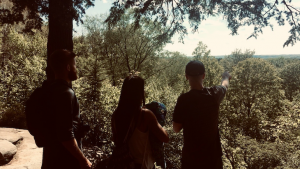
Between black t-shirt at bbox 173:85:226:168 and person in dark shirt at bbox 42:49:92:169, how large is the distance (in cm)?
118

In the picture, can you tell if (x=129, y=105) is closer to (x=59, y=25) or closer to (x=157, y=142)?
(x=157, y=142)

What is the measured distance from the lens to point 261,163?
25.4ft

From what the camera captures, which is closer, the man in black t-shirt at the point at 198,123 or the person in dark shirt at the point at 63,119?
the person in dark shirt at the point at 63,119

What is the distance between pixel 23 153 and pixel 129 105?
748 cm

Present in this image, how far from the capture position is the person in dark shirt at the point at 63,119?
193 centimetres

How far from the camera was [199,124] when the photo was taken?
6.95ft

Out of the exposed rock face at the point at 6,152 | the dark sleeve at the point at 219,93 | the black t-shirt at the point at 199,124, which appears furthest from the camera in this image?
the exposed rock face at the point at 6,152

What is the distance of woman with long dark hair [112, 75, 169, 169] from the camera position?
1.87 meters

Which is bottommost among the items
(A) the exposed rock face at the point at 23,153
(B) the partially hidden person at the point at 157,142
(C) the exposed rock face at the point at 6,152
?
(A) the exposed rock face at the point at 23,153

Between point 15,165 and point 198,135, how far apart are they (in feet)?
22.6

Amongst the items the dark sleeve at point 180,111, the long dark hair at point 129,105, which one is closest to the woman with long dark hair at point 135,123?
the long dark hair at point 129,105

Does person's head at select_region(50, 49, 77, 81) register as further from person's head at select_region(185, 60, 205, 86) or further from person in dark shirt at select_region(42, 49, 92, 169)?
person's head at select_region(185, 60, 205, 86)

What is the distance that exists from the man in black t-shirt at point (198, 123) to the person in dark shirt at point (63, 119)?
116 centimetres

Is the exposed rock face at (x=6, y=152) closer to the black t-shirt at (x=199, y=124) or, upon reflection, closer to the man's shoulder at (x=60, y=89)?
the man's shoulder at (x=60, y=89)
